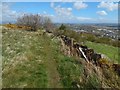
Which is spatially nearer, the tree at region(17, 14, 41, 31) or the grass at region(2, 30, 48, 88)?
the grass at region(2, 30, 48, 88)

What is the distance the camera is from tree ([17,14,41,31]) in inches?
1798

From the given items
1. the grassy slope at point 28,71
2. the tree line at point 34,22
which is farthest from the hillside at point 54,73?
the tree line at point 34,22

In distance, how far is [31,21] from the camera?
47406 mm

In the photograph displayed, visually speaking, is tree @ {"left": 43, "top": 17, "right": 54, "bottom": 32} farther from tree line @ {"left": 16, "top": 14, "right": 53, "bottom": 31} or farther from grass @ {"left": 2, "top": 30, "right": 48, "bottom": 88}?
grass @ {"left": 2, "top": 30, "right": 48, "bottom": 88}

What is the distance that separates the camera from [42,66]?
35.8 feet

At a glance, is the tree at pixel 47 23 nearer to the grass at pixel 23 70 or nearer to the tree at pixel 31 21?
the tree at pixel 31 21

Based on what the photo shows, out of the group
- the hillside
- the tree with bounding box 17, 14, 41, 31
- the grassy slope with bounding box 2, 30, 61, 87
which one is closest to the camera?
the hillside

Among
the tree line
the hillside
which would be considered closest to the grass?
the hillside

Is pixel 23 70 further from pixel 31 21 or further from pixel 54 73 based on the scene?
pixel 31 21

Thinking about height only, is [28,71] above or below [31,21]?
below

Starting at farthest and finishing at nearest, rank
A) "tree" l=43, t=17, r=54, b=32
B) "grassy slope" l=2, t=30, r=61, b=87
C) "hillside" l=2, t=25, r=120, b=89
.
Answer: "tree" l=43, t=17, r=54, b=32 < "grassy slope" l=2, t=30, r=61, b=87 < "hillside" l=2, t=25, r=120, b=89

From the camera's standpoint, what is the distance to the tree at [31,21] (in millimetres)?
45666

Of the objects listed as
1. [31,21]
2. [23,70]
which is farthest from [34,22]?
[23,70]

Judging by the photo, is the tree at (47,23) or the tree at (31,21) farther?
the tree at (47,23)
